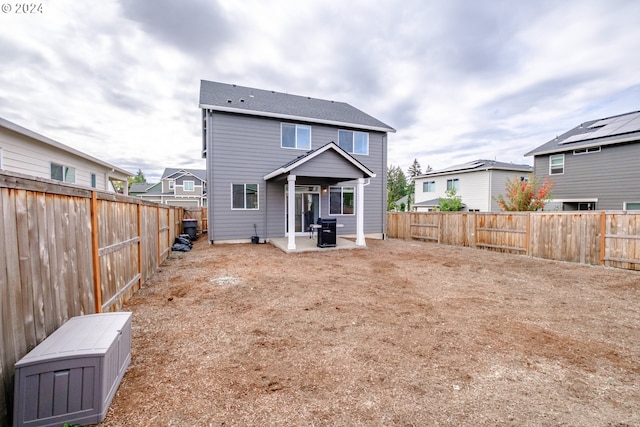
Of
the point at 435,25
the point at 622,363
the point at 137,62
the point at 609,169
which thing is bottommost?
the point at 622,363

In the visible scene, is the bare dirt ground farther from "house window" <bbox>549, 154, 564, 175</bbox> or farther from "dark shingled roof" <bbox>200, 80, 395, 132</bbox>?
"house window" <bbox>549, 154, 564, 175</bbox>

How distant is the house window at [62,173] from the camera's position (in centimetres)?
909

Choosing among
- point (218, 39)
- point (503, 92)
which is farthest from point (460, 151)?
point (218, 39)

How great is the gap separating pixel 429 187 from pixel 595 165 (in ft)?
42.5

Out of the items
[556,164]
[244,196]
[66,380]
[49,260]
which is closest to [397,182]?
[556,164]

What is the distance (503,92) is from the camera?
1494 centimetres

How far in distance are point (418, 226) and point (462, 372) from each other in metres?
12.0

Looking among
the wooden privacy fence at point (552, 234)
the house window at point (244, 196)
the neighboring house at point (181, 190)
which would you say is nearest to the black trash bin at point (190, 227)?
the house window at point (244, 196)

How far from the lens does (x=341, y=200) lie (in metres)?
13.2

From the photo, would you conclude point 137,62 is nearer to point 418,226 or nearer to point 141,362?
point 141,362

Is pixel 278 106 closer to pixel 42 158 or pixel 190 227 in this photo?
pixel 190 227

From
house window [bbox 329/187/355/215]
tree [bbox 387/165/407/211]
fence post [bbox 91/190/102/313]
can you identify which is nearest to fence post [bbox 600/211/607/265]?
house window [bbox 329/187/355/215]

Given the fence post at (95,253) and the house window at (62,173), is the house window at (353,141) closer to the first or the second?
the house window at (62,173)

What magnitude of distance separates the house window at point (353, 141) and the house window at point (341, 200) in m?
2.00
